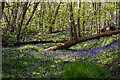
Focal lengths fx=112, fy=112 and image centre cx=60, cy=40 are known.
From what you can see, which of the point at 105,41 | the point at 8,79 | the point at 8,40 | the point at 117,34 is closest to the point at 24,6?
the point at 8,40

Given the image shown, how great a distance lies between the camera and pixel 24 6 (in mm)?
10281

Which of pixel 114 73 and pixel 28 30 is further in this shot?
pixel 28 30

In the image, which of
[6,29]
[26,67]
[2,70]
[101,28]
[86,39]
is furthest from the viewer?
[101,28]

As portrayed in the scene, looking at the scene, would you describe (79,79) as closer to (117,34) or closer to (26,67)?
(26,67)

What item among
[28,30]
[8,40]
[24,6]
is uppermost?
[24,6]

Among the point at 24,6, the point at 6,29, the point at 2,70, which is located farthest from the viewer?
the point at 24,6

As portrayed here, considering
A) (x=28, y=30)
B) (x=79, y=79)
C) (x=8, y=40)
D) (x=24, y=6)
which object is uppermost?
(x=24, y=6)

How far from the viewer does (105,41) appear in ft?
36.2

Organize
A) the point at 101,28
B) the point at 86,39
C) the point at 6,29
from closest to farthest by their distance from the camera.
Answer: the point at 6,29 → the point at 86,39 → the point at 101,28

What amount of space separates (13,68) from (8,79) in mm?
1052

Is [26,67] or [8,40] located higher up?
[8,40]

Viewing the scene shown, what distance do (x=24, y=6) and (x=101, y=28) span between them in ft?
29.4

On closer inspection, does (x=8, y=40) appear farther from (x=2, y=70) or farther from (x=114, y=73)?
(x=114, y=73)

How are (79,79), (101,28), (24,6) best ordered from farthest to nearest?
1. (101,28)
2. (24,6)
3. (79,79)
